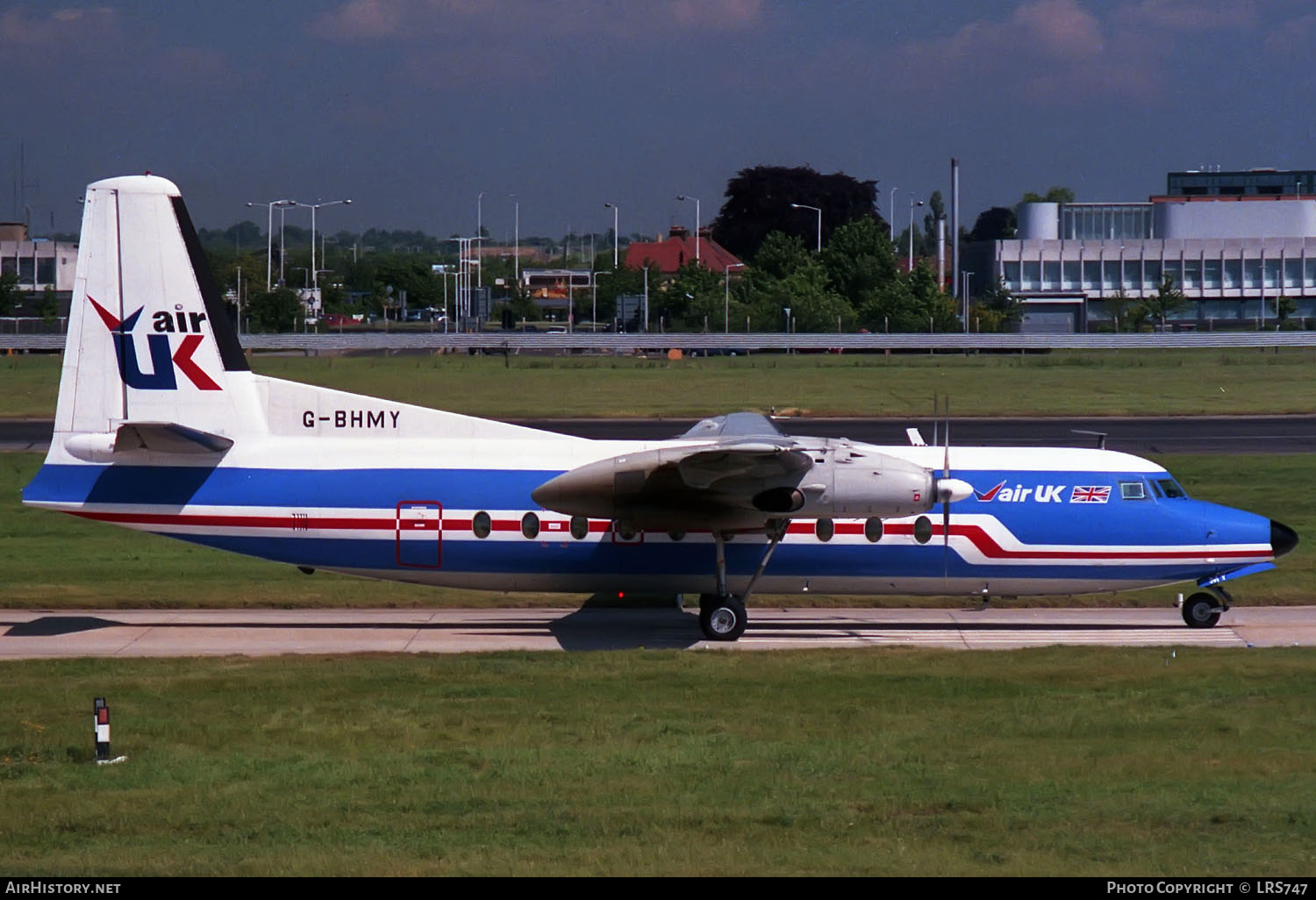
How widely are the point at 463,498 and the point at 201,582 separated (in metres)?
7.26

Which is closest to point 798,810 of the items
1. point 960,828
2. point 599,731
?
point 960,828

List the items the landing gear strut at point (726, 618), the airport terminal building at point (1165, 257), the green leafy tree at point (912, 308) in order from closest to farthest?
the landing gear strut at point (726, 618) → the green leafy tree at point (912, 308) → the airport terminal building at point (1165, 257)

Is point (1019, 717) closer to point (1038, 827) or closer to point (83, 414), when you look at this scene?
point (1038, 827)

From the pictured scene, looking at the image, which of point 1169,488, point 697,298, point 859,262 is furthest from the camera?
point 859,262

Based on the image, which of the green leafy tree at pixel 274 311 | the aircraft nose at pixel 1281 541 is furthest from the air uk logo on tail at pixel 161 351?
the green leafy tree at pixel 274 311

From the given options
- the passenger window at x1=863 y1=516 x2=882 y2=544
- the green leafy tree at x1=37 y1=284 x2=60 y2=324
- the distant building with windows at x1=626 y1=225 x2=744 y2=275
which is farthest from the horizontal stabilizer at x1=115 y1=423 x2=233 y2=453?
the distant building with windows at x1=626 y1=225 x2=744 y2=275

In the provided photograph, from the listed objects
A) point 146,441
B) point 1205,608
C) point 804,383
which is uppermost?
point 804,383

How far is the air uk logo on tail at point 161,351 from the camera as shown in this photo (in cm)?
2025

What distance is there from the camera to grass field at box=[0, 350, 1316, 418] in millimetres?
55906

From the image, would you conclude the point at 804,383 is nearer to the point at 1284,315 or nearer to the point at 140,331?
the point at 140,331

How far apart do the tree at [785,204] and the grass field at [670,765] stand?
507ft

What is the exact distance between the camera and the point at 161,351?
2038cm

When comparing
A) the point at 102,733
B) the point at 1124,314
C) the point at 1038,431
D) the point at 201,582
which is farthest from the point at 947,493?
the point at 1124,314

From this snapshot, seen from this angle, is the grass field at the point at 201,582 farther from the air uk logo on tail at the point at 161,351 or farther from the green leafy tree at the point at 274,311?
the green leafy tree at the point at 274,311
